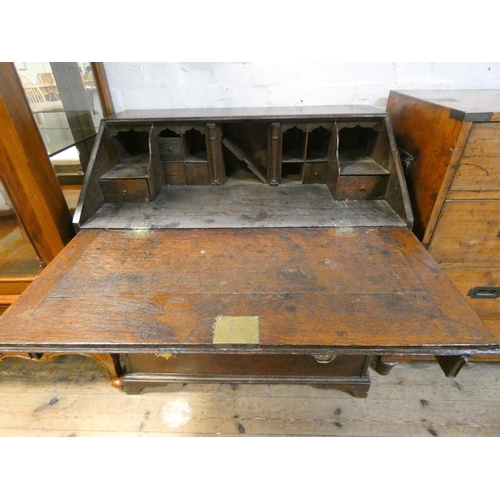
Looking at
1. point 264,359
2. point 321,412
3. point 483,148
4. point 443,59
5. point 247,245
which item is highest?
point 443,59

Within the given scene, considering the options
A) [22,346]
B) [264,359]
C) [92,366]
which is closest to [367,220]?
[264,359]

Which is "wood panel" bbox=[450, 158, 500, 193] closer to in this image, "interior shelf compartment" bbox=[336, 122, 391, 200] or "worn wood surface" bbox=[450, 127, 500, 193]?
"worn wood surface" bbox=[450, 127, 500, 193]

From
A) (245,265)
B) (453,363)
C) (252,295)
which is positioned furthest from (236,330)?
(453,363)

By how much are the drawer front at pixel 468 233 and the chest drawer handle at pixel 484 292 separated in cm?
14

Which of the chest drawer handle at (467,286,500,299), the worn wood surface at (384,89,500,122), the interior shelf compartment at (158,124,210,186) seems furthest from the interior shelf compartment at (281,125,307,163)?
the chest drawer handle at (467,286,500,299)

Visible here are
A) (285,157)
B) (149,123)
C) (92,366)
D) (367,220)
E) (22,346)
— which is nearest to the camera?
(22,346)

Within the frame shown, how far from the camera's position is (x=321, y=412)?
4.01 ft

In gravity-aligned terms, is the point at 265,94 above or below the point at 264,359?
above

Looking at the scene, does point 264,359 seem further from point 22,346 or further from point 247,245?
point 22,346

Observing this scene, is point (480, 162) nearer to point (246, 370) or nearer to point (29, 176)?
point (246, 370)

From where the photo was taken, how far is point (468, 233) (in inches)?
41.3

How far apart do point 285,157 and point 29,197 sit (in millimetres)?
999

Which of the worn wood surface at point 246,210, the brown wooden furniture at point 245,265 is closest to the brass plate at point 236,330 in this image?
the brown wooden furniture at point 245,265

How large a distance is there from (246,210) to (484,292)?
3.37 feet
